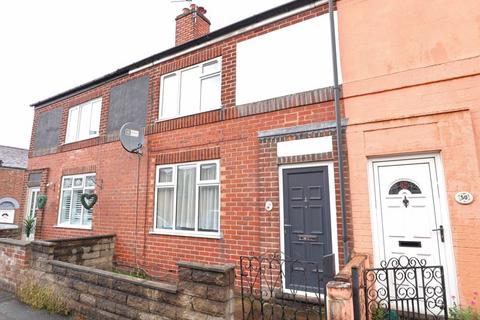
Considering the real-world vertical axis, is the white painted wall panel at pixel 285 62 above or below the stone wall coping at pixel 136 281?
above

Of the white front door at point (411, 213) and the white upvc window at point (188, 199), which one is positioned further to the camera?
the white upvc window at point (188, 199)

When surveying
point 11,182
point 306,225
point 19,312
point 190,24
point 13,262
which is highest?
point 190,24

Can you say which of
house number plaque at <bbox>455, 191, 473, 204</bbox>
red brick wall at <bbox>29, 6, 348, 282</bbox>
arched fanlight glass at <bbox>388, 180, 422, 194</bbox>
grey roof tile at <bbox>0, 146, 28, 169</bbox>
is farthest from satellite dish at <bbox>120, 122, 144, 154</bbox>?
→ grey roof tile at <bbox>0, 146, 28, 169</bbox>

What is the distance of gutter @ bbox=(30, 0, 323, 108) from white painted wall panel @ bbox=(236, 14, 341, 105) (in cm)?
37

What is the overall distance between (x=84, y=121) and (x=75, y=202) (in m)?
2.65

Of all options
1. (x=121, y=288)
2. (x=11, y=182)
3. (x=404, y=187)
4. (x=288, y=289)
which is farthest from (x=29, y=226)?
(x=11, y=182)

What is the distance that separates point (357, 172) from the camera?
4594mm

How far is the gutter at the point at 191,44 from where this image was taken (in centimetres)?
572

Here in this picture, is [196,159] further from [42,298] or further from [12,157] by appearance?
[12,157]

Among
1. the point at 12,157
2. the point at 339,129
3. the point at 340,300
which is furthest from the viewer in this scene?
the point at 12,157

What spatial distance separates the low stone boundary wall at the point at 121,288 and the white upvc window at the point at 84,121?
425 centimetres

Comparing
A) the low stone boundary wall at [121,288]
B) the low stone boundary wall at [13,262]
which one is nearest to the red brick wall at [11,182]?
the low stone boundary wall at [13,262]

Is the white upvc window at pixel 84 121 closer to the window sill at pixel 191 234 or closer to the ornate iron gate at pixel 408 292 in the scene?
the window sill at pixel 191 234

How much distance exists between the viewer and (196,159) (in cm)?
640
